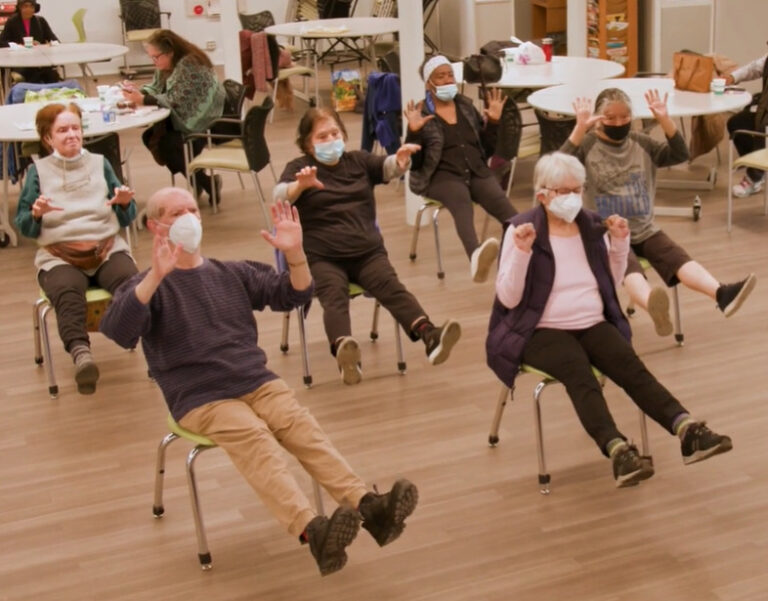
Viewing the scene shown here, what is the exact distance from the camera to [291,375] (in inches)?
223

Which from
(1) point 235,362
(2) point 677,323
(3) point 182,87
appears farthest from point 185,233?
(3) point 182,87

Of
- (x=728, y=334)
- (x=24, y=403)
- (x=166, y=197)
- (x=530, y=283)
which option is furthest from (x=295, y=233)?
(x=728, y=334)

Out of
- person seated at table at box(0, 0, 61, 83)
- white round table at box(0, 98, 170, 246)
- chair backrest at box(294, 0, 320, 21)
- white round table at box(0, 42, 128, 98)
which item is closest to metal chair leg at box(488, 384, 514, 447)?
white round table at box(0, 98, 170, 246)

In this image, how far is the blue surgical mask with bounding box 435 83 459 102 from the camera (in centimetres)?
655

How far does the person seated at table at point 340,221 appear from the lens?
5.29m

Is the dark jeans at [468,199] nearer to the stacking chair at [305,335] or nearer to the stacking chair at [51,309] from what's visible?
the stacking chair at [305,335]

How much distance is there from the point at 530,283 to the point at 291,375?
5.27ft

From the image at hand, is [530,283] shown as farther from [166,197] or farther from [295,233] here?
[166,197]

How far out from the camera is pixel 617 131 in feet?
17.9

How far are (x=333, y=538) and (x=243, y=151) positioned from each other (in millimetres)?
4555

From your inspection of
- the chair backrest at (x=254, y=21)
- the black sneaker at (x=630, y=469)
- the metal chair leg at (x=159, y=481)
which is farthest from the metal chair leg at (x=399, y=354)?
the chair backrest at (x=254, y=21)

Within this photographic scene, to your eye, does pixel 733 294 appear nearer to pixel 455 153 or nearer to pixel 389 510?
pixel 455 153

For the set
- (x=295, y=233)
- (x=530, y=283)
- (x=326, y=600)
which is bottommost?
(x=326, y=600)

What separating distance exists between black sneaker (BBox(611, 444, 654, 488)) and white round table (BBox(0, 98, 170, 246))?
419 cm
